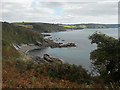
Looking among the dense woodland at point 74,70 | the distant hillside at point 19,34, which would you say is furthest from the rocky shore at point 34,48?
the dense woodland at point 74,70

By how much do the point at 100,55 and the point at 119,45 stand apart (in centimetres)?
255

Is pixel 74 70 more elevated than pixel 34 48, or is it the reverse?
pixel 74 70

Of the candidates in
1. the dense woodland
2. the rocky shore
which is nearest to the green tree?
the dense woodland

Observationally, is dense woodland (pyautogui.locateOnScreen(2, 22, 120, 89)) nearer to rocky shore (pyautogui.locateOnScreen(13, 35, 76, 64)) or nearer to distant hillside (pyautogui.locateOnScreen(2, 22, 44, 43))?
rocky shore (pyautogui.locateOnScreen(13, 35, 76, 64))

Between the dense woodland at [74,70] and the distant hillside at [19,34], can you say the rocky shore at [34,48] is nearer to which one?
the distant hillside at [19,34]

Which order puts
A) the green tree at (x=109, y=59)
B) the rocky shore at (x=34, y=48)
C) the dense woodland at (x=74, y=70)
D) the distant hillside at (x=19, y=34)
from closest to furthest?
the dense woodland at (x=74, y=70), the green tree at (x=109, y=59), the rocky shore at (x=34, y=48), the distant hillside at (x=19, y=34)

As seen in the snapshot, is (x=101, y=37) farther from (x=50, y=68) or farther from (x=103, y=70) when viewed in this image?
(x=50, y=68)

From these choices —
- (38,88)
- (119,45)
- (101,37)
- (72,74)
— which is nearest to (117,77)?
(119,45)

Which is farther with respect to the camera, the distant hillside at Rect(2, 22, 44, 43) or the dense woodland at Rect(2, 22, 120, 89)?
the distant hillside at Rect(2, 22, 44, 43)

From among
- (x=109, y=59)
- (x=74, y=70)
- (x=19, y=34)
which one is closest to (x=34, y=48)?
(x=19, y=34)

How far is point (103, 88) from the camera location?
5.66m

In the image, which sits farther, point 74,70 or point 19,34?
point 19,34

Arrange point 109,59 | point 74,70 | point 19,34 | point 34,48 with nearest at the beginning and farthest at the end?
1. point 74,70
2. point 109,59
3. point 34,48
4. point 19,34

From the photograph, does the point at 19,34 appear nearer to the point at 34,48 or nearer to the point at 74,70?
the point at 34,48
